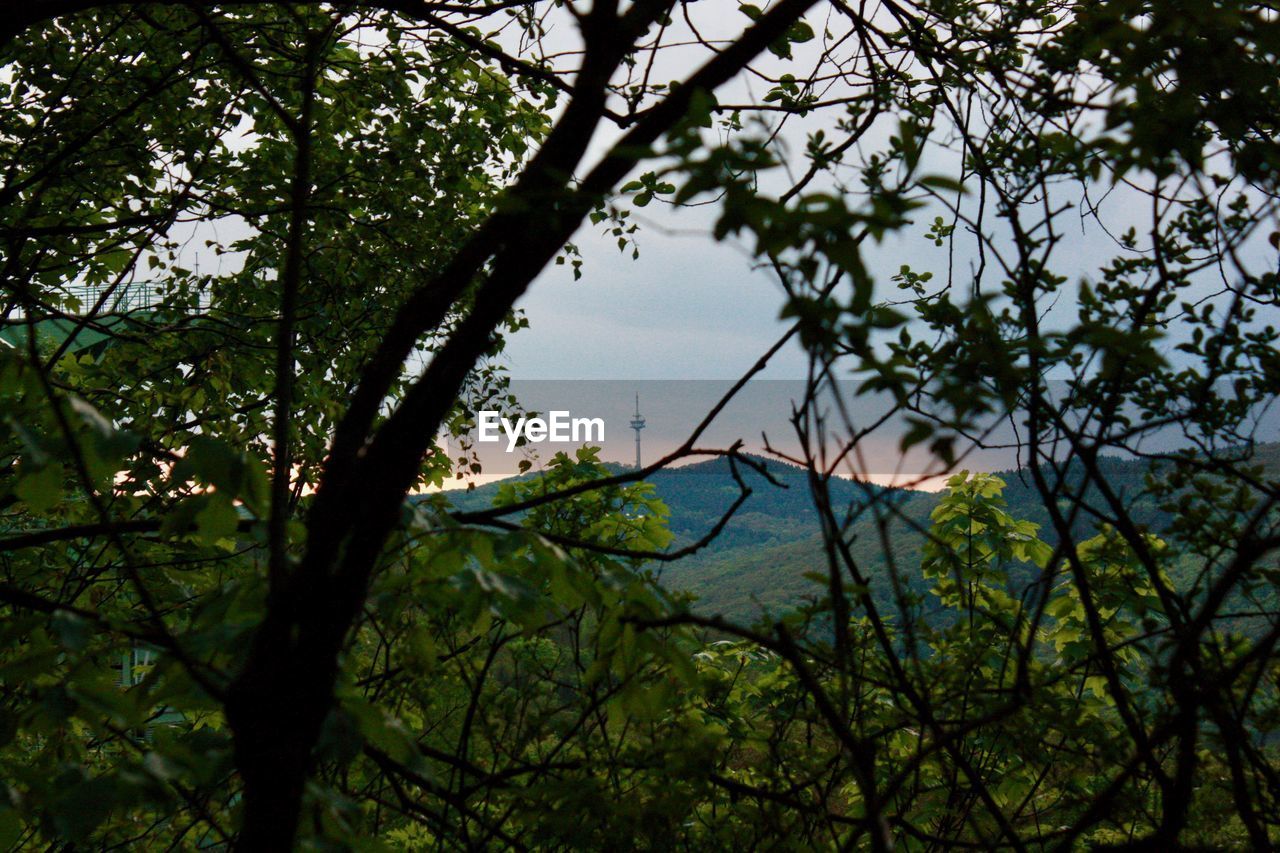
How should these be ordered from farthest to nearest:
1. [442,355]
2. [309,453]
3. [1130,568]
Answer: [309,453] < [1130,568] < [442,355]

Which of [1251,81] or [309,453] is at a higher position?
[1251,81]

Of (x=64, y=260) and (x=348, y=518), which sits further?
(x=64, y=260)

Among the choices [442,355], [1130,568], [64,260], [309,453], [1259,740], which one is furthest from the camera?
[64,260]

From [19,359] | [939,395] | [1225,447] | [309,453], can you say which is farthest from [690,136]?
[309,453]

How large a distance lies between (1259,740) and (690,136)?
6.05ft

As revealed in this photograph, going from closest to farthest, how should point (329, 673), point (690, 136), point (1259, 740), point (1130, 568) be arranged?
point (690, 136) < point (329, 673) < point (1259, 740) < point (1130, 568)

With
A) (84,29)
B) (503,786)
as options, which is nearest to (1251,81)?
(503,786)

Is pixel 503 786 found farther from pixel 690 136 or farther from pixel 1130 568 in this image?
pixel 1130 568

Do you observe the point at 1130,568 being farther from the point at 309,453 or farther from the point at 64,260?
the point at 64,260

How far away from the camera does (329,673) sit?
5.18 ft

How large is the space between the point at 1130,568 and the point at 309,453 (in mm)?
3933

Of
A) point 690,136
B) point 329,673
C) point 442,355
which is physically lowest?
point 329,673

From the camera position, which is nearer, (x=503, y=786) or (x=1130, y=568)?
(x=503, y=786)

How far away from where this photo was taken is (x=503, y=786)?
6.95ft
